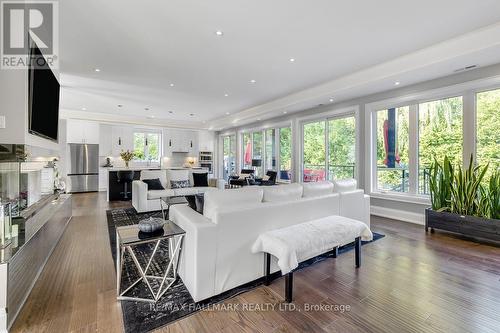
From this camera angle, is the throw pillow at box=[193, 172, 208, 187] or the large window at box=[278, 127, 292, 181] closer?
the throw pillow at box=[193, 172, 208, 187]

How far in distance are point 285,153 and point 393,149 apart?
11.2 ft

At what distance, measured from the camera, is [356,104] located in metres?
5.48

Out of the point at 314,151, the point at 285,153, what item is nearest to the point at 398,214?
the point at 314,151

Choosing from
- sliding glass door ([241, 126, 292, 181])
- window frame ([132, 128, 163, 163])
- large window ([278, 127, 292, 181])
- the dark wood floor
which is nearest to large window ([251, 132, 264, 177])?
sliding glass door ([241, 126, 292, 181])

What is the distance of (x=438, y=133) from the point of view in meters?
4.35

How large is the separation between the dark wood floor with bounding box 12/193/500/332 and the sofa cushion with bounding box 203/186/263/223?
84 centimetres

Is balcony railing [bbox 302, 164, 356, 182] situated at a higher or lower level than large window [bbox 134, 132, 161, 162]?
lower

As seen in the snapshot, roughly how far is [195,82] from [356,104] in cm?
384

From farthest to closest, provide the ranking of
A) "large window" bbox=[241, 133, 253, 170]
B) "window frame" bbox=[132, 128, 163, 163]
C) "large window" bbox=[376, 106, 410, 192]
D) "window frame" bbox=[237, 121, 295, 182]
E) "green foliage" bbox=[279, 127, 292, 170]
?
"large window" bbox=[241, 133, 253, 170]
"window frame" bbox=[132, 128, 163, 163]
"green foliage" bbox=[279, 127, 292, 170]
"window frame" bbox=[237, 121, 295, 182]
"large window" bbox=[376, 106, 410, 192]

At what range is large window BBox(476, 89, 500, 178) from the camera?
370 cm

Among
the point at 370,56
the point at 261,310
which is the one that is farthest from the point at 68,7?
the point at 370,56

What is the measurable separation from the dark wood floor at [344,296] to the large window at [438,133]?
1.67m

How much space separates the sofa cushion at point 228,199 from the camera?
7.04 ft

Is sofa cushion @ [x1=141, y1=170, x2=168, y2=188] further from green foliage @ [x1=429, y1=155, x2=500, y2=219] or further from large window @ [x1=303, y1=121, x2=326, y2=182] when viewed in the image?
green foliage @ [x1=429, y1=155, x2=500, y2=219]
